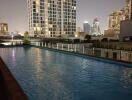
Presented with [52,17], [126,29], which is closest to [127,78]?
[126,29]

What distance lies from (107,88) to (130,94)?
98cm

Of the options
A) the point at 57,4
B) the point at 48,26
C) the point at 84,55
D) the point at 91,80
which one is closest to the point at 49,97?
the point at 91,80

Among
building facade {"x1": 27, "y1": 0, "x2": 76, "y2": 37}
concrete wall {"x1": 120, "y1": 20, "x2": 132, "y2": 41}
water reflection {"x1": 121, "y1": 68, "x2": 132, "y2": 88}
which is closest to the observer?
water reflection {"x1": 121, "y1": 68, "x2": 132, "y2": 88}

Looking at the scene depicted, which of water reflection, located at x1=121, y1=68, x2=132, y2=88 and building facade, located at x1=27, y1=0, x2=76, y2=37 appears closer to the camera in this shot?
water reflection, located at x1=121, y1=68, x2=132, y2=88

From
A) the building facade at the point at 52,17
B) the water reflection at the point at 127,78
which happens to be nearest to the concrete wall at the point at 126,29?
the water reflection at the point at 127,78

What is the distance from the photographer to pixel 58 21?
130m

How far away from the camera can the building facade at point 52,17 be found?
12138cm

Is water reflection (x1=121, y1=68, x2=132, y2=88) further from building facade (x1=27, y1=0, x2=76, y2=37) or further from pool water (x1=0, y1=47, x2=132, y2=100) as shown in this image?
building facade (x1=27, y1=0, x2=76, y2=37)

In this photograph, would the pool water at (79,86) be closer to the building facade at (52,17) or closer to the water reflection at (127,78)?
the water reflection at (127,78)

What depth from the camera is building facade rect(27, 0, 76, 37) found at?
121m

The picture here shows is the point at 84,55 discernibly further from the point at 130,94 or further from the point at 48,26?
the point at 48,26

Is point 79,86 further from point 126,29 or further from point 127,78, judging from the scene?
point 126,29

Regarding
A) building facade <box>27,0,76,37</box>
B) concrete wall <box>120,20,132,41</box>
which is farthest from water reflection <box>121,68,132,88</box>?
building facade <box>27,0,76,37</box>

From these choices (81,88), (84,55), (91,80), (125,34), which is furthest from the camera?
(125,34)
